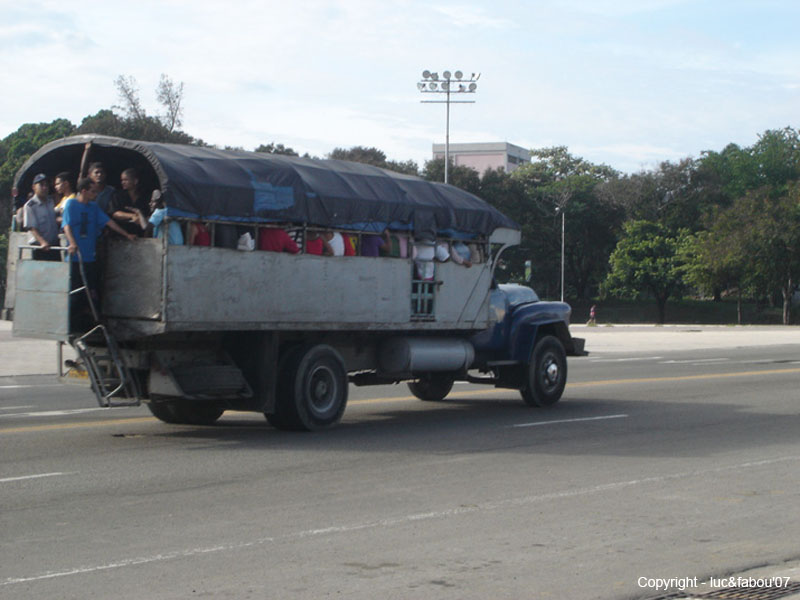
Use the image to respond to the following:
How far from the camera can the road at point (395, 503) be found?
6590 millimetres

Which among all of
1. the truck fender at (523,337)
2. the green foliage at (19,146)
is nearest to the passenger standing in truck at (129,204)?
the truck fender at (523,337)

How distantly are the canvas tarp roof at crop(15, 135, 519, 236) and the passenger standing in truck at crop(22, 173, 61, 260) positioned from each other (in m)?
0.64

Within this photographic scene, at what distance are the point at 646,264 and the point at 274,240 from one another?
235 ft

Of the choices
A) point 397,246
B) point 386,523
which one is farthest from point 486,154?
point 386,523

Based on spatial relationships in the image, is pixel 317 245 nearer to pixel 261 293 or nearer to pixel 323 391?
pixel 261 293

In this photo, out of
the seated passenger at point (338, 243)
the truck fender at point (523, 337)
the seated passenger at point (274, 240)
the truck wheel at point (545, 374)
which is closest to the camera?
the seated passenger at point (274, 240)

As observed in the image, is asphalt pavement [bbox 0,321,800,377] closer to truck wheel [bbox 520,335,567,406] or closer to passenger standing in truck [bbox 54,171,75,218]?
passenger standing in truck [bbox 54,171,75,218]

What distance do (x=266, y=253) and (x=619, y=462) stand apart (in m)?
4.50

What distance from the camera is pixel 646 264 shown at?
81625mm

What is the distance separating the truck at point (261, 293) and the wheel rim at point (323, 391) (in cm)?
2

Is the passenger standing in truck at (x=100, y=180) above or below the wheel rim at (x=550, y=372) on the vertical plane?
above

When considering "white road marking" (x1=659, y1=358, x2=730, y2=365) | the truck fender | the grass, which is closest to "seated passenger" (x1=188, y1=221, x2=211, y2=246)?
the truck fender

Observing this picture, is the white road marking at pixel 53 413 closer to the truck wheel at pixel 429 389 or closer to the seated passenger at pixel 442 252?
the truck wheel at pixel 429 389

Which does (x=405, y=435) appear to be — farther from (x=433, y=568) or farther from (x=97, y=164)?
(x=433, y=568)
